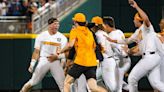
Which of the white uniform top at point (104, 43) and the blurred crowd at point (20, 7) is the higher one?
the blurred crowd at point (20, 7)

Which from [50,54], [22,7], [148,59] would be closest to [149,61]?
[148,59]

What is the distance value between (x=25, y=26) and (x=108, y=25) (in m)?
5.77

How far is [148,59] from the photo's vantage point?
16.2 m

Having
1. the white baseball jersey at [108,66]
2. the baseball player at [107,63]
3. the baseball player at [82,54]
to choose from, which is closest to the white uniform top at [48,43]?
the baseball player at [107,63]

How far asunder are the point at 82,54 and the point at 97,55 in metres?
1.17

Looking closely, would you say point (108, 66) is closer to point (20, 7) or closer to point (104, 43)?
point (104, 43)

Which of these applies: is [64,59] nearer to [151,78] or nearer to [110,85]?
[110,85]

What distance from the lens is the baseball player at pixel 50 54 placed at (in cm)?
1775

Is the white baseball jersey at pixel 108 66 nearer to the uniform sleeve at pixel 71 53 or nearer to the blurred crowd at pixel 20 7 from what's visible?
the uniform sleeve at pixel 71 53

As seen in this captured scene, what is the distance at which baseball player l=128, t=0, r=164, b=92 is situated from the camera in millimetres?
16125

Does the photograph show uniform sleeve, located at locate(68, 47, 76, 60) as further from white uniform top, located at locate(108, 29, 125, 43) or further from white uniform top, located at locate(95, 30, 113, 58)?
white uniform top, located at locate(108, 29, 125, 43)

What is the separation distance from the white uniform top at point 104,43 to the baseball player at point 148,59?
3.99 ft

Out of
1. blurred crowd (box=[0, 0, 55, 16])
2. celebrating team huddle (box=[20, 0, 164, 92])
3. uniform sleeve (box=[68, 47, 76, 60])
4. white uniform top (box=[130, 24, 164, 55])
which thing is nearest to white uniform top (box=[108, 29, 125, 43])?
celebrating team huddle (box=[20, 0, 164, 92])

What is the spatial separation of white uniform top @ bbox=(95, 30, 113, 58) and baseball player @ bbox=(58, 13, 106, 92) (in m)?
1.24
